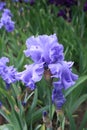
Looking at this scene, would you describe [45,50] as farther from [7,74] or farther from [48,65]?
[7,74]

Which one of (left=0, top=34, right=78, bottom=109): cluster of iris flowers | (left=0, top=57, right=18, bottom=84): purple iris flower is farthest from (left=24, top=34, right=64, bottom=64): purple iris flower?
(left=0, top=57, right=18, bottom=84): purple iris flower

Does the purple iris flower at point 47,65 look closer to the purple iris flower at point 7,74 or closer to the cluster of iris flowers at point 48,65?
the cluster of iris flowers at point 48,65

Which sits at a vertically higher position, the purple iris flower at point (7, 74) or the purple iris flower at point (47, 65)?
the purple iris flower at point (47, 65)

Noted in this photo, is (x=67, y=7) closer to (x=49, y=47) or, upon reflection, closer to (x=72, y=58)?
(x=72, y=58)

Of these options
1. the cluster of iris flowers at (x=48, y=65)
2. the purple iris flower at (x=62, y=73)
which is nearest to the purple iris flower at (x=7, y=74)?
the cluster of iris flowers at (x=48, y=65)

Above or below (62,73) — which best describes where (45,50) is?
above

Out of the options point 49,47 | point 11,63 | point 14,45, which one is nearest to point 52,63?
point 49,47

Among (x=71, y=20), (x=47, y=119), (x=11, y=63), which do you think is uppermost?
(x=71, y=20)

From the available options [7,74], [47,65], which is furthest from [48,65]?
[7,74]

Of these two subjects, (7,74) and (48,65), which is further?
(7,74)
